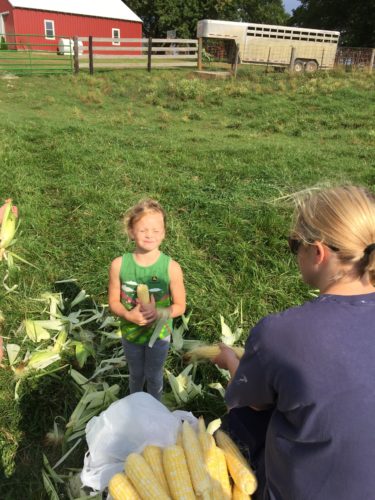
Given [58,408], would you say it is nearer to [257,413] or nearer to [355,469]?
[257,413]

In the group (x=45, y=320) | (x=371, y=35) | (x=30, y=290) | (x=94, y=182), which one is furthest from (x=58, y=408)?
(x=371, y=35)

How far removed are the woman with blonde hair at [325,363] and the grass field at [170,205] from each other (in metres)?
1.37

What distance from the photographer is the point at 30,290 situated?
384cm

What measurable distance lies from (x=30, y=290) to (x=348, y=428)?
3.14m

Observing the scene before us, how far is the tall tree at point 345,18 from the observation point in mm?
37056

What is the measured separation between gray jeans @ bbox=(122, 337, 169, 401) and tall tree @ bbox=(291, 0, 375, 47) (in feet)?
136

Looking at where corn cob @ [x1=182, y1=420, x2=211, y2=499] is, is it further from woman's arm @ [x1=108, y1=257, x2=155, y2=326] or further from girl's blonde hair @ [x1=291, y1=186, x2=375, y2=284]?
girl's blonde hair @ [x1=291, y1=186, x2=375, y2=284]

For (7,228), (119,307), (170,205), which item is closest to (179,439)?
(119,307)

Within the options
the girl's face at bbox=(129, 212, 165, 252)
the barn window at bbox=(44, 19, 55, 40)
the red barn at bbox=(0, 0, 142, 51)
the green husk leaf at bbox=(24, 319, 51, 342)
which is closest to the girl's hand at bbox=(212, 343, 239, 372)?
the girl's face at bbox=(129, 212, 165, 252)

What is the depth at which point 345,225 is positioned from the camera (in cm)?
145

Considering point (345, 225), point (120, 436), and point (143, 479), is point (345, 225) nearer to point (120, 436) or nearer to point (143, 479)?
point (143, 479)

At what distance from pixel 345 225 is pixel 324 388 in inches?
20.6

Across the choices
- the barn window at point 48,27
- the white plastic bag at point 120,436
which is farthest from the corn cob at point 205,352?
the barn window at point 48,27

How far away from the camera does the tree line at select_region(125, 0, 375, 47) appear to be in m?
37.7
